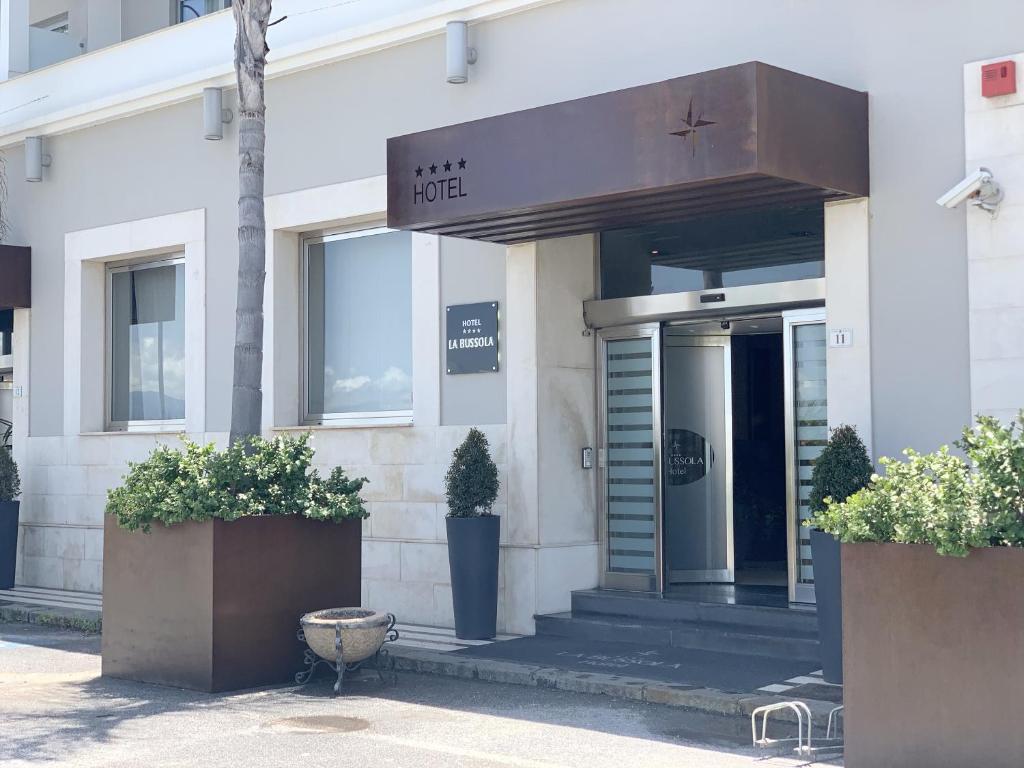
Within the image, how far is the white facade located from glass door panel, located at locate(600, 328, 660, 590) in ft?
0.53

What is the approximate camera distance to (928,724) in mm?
5914

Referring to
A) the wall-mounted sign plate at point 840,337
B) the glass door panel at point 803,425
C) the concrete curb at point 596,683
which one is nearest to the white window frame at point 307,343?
the concrete curb at point 596,683

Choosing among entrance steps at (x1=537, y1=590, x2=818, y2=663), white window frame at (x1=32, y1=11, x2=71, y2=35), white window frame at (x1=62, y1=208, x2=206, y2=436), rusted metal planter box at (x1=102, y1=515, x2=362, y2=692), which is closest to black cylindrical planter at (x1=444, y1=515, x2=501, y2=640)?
entrance steps at (x1=537, y1=590, x2=818, y2=663)

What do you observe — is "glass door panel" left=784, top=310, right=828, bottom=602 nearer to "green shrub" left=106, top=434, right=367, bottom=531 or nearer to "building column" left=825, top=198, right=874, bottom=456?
"building column" left=825, top=198, right=874, bottom=456

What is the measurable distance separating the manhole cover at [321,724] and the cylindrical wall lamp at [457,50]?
5613mm

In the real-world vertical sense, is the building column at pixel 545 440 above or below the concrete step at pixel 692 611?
above

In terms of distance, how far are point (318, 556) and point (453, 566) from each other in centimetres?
166

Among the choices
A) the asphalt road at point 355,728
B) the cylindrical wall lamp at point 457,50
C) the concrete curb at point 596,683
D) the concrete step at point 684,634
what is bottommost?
the asphalt road at point 355,728

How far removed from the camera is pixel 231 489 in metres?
8.88

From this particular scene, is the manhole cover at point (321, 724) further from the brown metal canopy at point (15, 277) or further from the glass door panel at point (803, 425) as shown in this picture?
the brown metal canopy at point (15, 277)

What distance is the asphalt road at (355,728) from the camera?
6.80m

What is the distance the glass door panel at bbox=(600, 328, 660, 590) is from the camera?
1103cm

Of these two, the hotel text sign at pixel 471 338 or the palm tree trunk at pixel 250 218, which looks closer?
the palm tree trunk at pixel 250 218

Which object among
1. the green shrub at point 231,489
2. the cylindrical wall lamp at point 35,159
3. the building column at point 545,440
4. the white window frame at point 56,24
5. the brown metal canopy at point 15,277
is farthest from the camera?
the white window frame at point 56,24
